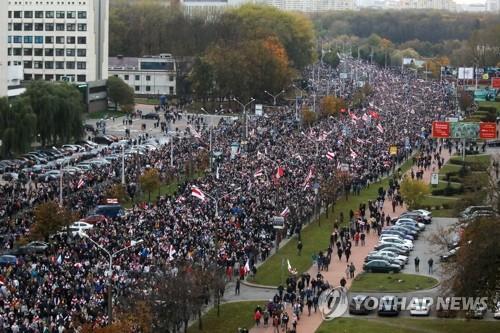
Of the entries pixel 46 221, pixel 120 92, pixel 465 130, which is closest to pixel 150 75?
pixel 120 92

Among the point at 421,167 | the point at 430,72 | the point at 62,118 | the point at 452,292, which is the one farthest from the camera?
the point at 430,72

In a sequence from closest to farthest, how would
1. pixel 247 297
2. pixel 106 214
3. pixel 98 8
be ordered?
pixel 247 297 < pixel 106 214 < pixel 98 8

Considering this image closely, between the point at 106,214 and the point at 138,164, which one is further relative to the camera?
the point at 138,164

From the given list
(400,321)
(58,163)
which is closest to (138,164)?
(58,163)

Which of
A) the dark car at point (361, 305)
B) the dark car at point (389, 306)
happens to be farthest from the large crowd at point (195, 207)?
the dark car at point (389, 306)

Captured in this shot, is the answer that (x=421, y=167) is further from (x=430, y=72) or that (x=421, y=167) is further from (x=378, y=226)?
(x=430, y=72)

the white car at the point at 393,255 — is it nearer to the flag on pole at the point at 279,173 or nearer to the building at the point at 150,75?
the flag on pole at the point at 279,173

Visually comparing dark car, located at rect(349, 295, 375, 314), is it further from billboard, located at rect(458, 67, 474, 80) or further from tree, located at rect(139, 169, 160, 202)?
billboard, located at rect(458, 67, 474, 80)
